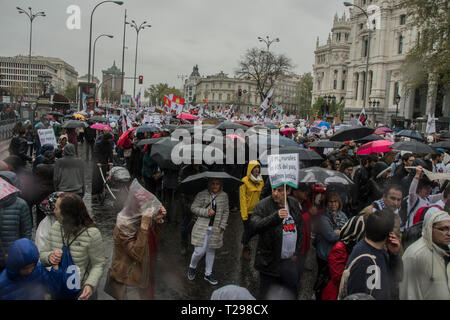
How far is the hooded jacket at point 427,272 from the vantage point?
10.5 feet

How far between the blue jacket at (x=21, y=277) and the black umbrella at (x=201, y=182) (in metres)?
2.72

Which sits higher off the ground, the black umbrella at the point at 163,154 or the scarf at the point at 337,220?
the black umbrella at the point at 163,154

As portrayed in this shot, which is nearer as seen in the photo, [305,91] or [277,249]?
[277,249]

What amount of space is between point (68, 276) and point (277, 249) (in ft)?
6.60

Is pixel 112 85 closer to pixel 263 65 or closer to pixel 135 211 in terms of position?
pixel 263 65

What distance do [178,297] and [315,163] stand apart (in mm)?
5052

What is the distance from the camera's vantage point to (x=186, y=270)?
617cm

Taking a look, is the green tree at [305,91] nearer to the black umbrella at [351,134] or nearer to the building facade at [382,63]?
the building facade at [382,63]

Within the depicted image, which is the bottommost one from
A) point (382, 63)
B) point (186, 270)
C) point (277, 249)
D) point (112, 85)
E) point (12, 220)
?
point (186, 270)

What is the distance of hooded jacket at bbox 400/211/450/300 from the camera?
3.21 meters

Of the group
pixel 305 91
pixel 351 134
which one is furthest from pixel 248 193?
pixel 305 91

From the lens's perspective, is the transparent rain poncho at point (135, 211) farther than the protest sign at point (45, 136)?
No

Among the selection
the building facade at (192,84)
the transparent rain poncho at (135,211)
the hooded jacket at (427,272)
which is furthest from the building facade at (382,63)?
the building facade at (192,84)

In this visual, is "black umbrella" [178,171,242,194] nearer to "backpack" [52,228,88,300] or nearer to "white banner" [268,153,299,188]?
"white banner" [268,153,299,188]
